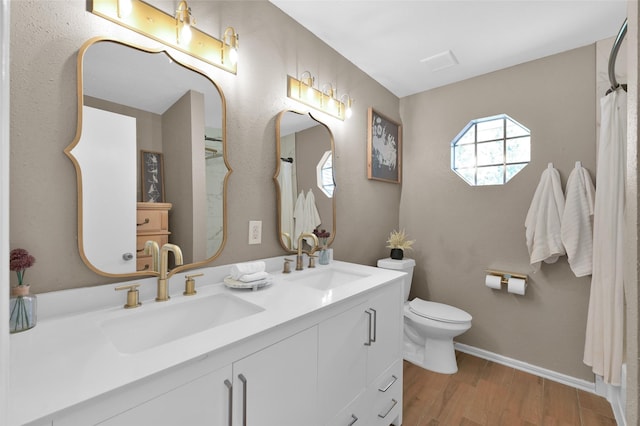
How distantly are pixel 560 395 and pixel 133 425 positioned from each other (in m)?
2.60

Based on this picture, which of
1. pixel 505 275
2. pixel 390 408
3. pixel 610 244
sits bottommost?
pixel 390 408

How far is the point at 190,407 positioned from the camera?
691 millimetres

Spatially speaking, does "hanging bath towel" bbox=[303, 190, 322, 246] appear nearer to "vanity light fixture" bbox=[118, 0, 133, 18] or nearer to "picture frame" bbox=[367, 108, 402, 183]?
"picture frame" bbox=[367, 108, 402, 183]

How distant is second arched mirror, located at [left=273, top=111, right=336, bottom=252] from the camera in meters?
1.69

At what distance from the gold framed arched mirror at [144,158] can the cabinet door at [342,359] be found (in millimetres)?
684

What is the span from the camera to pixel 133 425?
23.8 inches

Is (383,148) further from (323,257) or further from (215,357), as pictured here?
(215,357)

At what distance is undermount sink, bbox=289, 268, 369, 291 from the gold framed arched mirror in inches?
21.1

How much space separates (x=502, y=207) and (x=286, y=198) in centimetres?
188

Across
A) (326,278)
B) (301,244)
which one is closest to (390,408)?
(326,278)

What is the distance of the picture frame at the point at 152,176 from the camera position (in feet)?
3.70

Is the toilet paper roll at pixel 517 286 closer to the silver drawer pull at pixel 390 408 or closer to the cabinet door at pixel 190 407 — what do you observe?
the silver drawer pull at pixel 390 408

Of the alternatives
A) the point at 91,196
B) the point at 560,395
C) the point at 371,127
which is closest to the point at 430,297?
the point at 560,395

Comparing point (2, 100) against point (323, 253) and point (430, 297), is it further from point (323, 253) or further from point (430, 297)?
point (430, 297)
